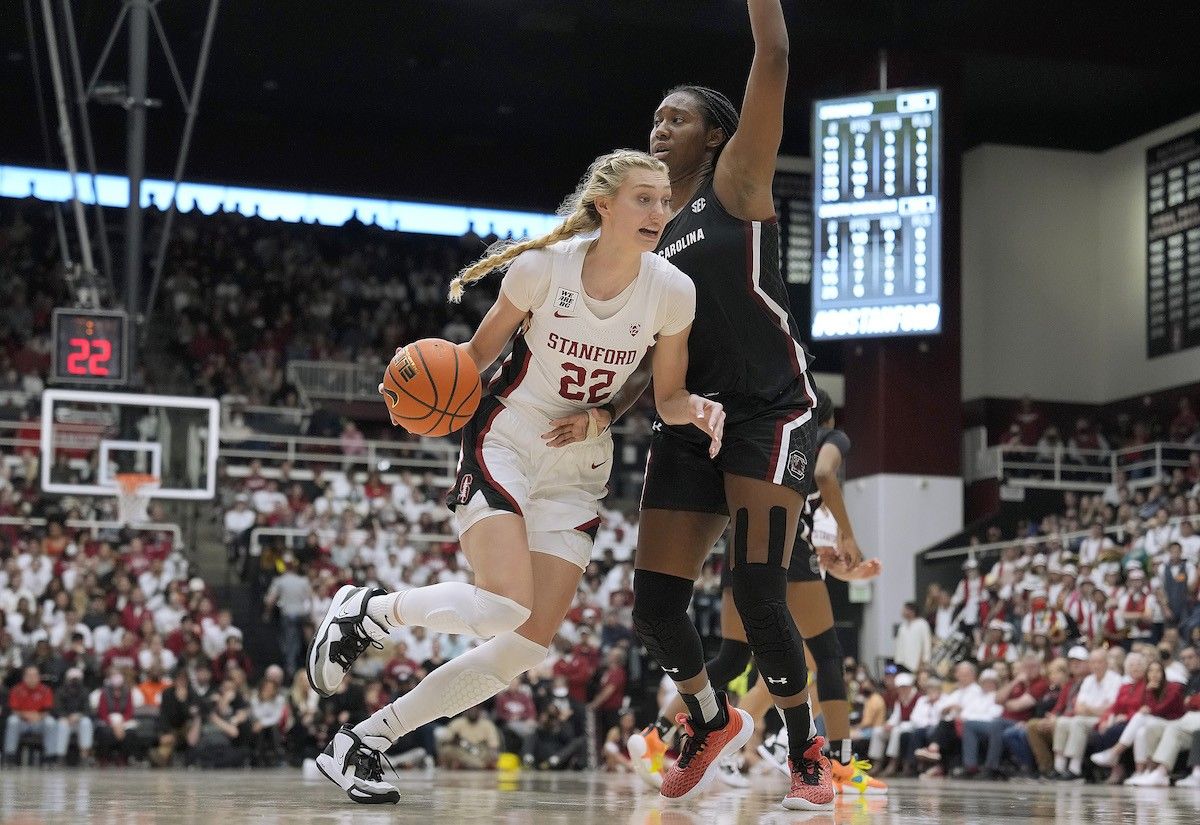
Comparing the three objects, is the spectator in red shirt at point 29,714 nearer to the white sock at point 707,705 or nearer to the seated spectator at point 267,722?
the seated spectator at point 267,722

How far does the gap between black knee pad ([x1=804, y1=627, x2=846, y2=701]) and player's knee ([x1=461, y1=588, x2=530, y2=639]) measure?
261 cm

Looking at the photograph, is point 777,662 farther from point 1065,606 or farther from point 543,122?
point 543,122

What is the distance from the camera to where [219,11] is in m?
23.6

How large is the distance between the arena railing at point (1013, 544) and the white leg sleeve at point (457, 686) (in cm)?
1291

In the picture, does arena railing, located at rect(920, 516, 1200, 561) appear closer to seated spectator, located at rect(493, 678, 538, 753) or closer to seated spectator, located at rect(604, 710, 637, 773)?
seated spectator, located at rect(604, 710, 637, 773)

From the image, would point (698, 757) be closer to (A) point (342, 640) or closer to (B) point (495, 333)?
(A) point (342, 640)

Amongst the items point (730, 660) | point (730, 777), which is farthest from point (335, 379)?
point (730, 660)

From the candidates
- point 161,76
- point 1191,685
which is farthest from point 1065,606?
point 161,76

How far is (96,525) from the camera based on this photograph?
19125 millimetres

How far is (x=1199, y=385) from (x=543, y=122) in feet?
40.2

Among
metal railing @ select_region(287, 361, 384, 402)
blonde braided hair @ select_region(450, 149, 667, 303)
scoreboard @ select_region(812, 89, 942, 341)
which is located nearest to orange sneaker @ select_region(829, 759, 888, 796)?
blonde braided hair @ select_region(450, 149, 667, 303)

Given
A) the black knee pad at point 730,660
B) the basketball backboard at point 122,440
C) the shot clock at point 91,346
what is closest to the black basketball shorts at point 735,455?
the black knee pad at point 730,660

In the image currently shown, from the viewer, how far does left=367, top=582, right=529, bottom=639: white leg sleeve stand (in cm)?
491

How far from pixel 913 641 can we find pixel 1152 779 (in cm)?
731
